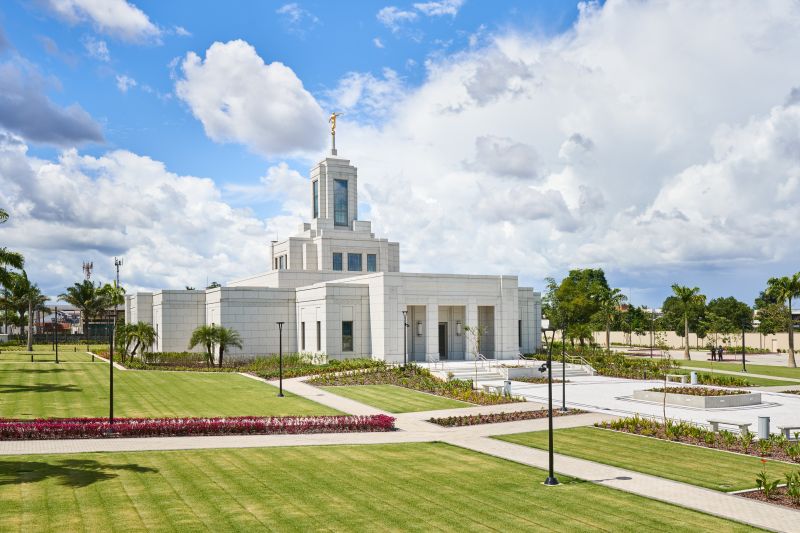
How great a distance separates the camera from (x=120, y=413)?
90.4ft

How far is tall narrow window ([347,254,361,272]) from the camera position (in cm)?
6350

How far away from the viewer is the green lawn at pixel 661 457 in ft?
58.5

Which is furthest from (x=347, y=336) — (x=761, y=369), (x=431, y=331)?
(x=761, y=369)

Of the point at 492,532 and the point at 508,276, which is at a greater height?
the point at 508,276

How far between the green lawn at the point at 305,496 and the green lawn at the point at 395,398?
9851 millimetres

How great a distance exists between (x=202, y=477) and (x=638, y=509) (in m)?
10.5

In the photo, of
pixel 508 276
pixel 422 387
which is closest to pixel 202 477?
pixel 422 387

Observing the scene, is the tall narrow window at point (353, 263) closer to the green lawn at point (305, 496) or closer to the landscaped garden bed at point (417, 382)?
the landscaped garden bed at point (417, 382)

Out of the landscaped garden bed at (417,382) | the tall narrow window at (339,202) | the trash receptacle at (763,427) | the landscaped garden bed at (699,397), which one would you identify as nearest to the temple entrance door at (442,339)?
the landscaped garden bed at (417,382)

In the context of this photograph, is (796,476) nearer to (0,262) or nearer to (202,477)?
(202,477)

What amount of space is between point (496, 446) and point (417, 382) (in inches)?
629

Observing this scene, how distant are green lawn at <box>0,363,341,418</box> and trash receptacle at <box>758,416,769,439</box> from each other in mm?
15834

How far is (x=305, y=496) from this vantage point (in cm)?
1571

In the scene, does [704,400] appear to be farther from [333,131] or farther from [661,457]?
[333,131]
